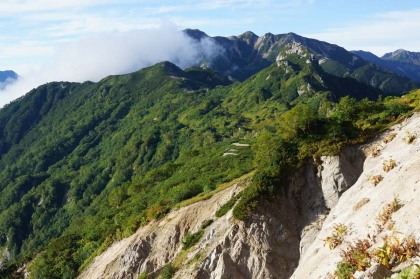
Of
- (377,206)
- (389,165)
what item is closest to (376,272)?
(377,206)

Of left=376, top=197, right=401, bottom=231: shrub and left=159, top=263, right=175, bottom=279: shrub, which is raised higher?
left=376, top=197, right=401, bottom=231: shrub

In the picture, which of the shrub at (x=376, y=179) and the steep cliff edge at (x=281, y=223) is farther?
the steep cliff edge at (x=281, y=223)

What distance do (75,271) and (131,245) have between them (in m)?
17.3

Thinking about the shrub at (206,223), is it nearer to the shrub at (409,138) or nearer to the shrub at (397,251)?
the shrub at (409,138)

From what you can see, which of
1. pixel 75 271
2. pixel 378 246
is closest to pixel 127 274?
pixel 75 271

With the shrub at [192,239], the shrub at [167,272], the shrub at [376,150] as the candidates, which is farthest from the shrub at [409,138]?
the shrub at [167,272]

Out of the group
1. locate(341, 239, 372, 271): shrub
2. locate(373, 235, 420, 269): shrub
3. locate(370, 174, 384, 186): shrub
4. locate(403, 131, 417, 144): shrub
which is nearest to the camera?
locate(373, 235, 420, 269): shrub

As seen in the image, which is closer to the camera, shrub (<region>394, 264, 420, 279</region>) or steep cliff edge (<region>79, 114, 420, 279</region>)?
shrub (<region>394, 264, 420, 279</region>)

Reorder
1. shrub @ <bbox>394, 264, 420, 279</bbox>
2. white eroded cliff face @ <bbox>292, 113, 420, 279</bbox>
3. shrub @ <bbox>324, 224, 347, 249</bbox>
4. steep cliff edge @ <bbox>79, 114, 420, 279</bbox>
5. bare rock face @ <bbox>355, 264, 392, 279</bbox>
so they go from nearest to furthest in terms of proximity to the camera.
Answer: shrub @ <bbox>394, 264, 420, 279</bbox>
bare rock face @ <bbox>355, 264, 392, 279</bbox>
white eroded cliff face @ <bbox>292, 113, 420, 279</bbox>
shrub @ <bbox>324, 224, 347, 249</bbox>
steep cliff edge @ <bbox>79, 114, 420, 279</bbox>

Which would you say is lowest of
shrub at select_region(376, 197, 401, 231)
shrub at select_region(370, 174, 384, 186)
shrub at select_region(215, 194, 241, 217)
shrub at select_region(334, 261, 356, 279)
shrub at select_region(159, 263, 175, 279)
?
shrub at select_region(159, 263, 175, 279)

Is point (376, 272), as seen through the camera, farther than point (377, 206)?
No

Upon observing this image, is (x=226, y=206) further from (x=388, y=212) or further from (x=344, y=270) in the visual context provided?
(x=344, y=270)

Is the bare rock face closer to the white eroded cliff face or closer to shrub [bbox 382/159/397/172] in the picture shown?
the white eroded cliff face

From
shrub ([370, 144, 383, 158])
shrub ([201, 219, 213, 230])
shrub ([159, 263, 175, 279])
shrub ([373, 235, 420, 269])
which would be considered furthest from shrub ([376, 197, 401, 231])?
shrub ([159, 263, 175, 279])
